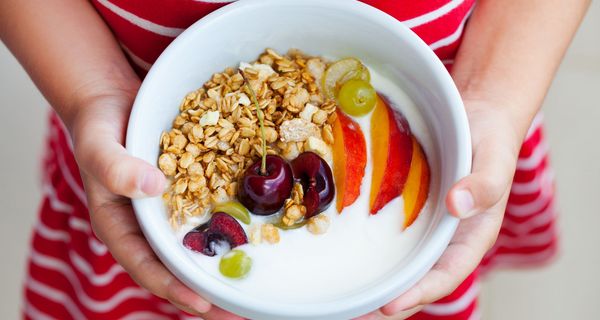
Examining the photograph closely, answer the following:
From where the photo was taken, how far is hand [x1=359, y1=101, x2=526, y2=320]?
617 mm

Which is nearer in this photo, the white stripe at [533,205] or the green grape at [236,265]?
the green grape at [236,265]

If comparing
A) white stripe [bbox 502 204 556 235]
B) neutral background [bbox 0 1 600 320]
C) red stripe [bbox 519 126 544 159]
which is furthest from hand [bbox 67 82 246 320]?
neutral background [bbox 0 1 600 320]

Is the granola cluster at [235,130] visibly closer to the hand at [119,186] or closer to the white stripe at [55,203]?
the hand at [119,186]

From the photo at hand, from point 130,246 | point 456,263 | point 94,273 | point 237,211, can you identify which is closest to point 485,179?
point 456,263

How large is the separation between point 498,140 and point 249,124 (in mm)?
226

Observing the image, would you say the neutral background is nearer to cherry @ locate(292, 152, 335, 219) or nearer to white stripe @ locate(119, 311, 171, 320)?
white stripe @ locate(119, 311, 171, 320)

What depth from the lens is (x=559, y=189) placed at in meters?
1.54

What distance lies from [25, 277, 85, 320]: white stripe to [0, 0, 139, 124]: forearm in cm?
32

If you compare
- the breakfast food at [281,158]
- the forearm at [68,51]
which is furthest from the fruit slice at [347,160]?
the forearm at [68,51]

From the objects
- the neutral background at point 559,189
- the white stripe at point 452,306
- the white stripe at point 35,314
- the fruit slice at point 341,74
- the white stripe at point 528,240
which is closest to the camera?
the fruit slice at point 341,74

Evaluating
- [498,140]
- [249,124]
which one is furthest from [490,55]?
[249,124]

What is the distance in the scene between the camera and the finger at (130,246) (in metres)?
0.67

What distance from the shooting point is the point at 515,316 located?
4.85ft

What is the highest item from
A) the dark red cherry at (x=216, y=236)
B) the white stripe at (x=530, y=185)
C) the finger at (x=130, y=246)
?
the dark red cherry at (x=216, y=236)
